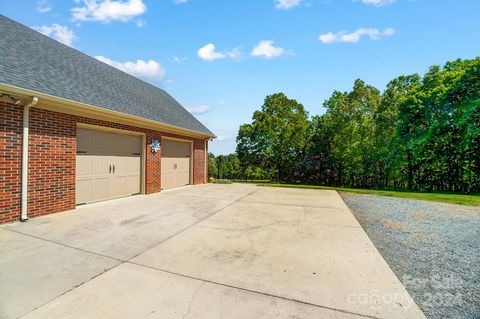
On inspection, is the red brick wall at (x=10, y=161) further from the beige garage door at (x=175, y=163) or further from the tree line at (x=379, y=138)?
the tree line at (x=379, y=138)

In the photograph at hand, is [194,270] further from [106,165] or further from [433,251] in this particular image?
[106,165]

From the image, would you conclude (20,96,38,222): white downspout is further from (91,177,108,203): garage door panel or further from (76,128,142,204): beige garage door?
(91,177,108,203): garage door panel

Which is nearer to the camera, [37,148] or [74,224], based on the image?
[74,224]

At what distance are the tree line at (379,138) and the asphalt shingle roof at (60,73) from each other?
9.90m

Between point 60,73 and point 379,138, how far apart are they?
55.6ft

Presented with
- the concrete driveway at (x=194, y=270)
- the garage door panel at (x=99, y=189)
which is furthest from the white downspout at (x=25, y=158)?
the garage door panel at (x=99, y=189)

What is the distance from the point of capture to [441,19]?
6.83 meters

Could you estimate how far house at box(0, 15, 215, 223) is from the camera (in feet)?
16.2

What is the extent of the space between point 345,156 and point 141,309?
15.8 meters

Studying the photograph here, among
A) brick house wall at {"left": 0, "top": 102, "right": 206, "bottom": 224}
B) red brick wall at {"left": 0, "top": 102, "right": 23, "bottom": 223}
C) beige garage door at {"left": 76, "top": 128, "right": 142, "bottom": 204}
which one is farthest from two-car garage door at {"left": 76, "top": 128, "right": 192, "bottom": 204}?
→ red brick wall at {"left": 0, "top": 102, "right": 23, "bottom": 223}

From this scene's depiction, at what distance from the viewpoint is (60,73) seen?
6.70 meters

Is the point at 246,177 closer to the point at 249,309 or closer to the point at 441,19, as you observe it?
the point at 441,19

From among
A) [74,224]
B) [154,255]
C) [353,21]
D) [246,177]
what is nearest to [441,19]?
[353,21]

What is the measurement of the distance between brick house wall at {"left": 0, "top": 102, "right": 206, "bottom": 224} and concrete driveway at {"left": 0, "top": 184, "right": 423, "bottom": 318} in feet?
1.56
